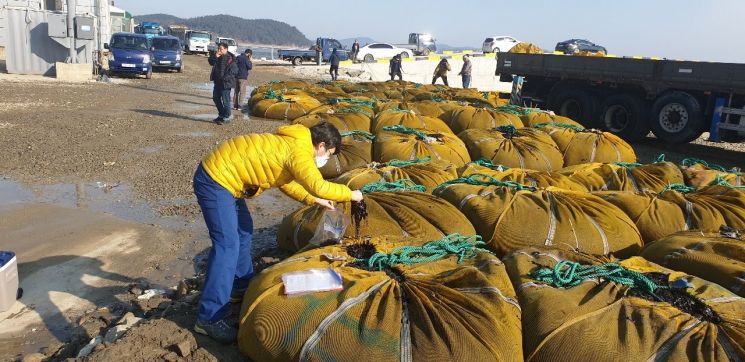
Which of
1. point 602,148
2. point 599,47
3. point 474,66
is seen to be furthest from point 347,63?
point 602,148

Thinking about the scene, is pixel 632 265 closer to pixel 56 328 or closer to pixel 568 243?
pixel 568 243

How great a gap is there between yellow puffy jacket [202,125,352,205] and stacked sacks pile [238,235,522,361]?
0.42m

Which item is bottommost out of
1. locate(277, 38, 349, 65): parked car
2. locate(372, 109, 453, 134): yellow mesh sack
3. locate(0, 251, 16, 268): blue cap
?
locate(0, 251, 16, 268): blue cap

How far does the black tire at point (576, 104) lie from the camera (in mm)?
11641

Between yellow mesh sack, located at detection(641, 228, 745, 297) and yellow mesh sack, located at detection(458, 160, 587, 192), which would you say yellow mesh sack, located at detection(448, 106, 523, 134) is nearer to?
yellow mesh sack, located at detection(458, 160, 587, 192)

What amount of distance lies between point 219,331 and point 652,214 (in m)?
3.10

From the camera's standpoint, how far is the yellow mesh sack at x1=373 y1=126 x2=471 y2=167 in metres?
6.12

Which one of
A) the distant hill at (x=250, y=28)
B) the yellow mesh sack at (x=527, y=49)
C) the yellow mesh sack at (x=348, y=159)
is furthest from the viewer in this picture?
the distant hill at (x=250, y=28)

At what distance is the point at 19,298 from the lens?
3773 mm

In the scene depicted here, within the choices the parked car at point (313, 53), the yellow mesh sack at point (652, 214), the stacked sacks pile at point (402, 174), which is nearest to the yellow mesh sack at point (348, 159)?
the stacked sacks pile at point (402, 174)

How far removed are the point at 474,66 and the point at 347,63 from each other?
6401 mm

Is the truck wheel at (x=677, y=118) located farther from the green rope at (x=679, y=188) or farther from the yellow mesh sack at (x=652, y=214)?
the yellow mesh sack at (x=652, y=214)

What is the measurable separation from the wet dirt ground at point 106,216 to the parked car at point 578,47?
525 centimetres

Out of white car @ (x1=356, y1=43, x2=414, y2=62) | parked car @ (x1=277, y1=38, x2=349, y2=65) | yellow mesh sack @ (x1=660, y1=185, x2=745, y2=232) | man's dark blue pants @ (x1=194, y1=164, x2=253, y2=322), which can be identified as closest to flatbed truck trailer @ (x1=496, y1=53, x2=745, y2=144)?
yellow mesh sack @ (x1=660, y1=185, x2=745, y2=232)
